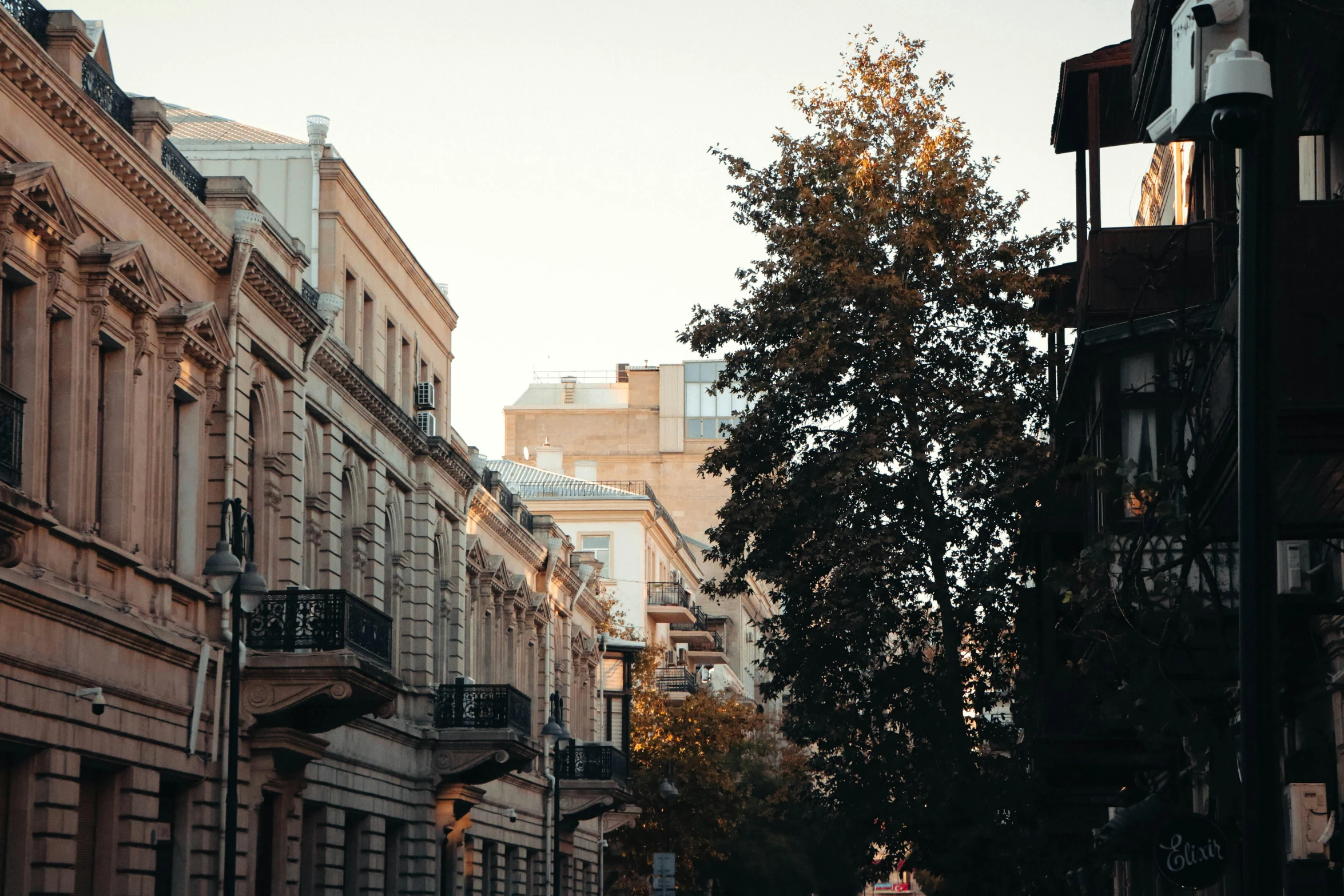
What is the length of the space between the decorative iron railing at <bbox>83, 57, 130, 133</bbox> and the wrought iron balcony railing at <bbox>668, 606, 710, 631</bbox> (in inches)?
2117

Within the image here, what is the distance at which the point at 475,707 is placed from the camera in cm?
3612

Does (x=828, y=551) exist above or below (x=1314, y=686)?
above

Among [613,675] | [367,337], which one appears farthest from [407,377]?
[613,675]

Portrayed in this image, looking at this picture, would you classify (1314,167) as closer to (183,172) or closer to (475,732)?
(183,172)

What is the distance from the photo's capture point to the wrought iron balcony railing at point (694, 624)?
75.6 meters

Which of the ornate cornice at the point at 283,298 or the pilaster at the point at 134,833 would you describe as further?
the ornate cornice at the point at 283,298

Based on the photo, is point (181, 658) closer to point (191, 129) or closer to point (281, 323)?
point (281, 323)

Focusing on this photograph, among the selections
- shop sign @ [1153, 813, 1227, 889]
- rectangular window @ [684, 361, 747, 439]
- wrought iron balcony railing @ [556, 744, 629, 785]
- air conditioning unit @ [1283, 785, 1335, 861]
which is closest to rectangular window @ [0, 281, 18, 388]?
shop sign @ [1153, 813, 1227, 889]

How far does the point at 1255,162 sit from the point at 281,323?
2042 centimetres

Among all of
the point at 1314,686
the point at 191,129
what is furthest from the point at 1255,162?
the point at 191,129

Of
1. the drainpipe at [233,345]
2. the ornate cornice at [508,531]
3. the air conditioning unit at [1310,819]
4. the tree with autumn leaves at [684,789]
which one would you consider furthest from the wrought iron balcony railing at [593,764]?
the air conditioning unit at [1310,819]

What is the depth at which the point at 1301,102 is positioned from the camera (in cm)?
1619

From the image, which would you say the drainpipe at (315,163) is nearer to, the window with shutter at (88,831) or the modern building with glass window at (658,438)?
the window with shutter at (88,831)

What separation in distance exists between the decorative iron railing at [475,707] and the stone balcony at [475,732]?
0.4 inches
